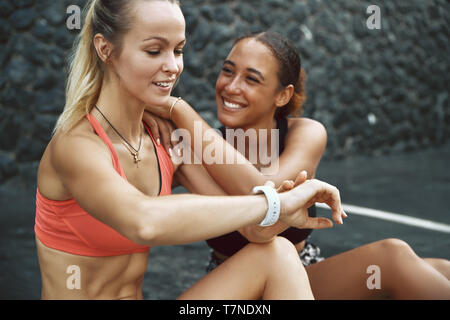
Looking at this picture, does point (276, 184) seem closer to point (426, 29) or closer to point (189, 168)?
point (189, 168)

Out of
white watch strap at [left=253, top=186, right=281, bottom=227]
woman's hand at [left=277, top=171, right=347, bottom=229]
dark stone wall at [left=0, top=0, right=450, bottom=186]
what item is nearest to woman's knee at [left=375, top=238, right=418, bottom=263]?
woman's hand at [left=277, top=171, right=347, bottom=229]

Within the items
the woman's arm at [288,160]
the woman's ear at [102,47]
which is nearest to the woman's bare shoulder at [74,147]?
the woman's ear at [102,47]

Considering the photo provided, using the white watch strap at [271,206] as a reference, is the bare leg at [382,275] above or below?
below

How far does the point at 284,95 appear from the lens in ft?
7.95

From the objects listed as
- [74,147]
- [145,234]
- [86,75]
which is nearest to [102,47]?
[86,75]

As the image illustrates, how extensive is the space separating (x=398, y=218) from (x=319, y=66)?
2.94m

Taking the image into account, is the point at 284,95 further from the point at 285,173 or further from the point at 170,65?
the point at 170,65

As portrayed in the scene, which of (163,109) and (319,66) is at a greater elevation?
(319,66)

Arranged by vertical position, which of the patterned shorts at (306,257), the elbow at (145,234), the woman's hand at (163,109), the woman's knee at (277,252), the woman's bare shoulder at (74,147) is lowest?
the patterned shorts at (306,257)

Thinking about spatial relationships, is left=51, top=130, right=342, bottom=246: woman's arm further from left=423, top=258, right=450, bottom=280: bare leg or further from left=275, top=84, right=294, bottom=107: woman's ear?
left=275, top=84, right=294, bottom=107: woman's ear

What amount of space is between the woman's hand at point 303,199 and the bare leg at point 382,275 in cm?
36

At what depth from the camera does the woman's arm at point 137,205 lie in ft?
4.25

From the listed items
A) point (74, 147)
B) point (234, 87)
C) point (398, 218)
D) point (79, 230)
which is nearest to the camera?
point (74, 147)

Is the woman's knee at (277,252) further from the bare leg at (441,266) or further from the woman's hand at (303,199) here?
the bare leg at (441,266)
